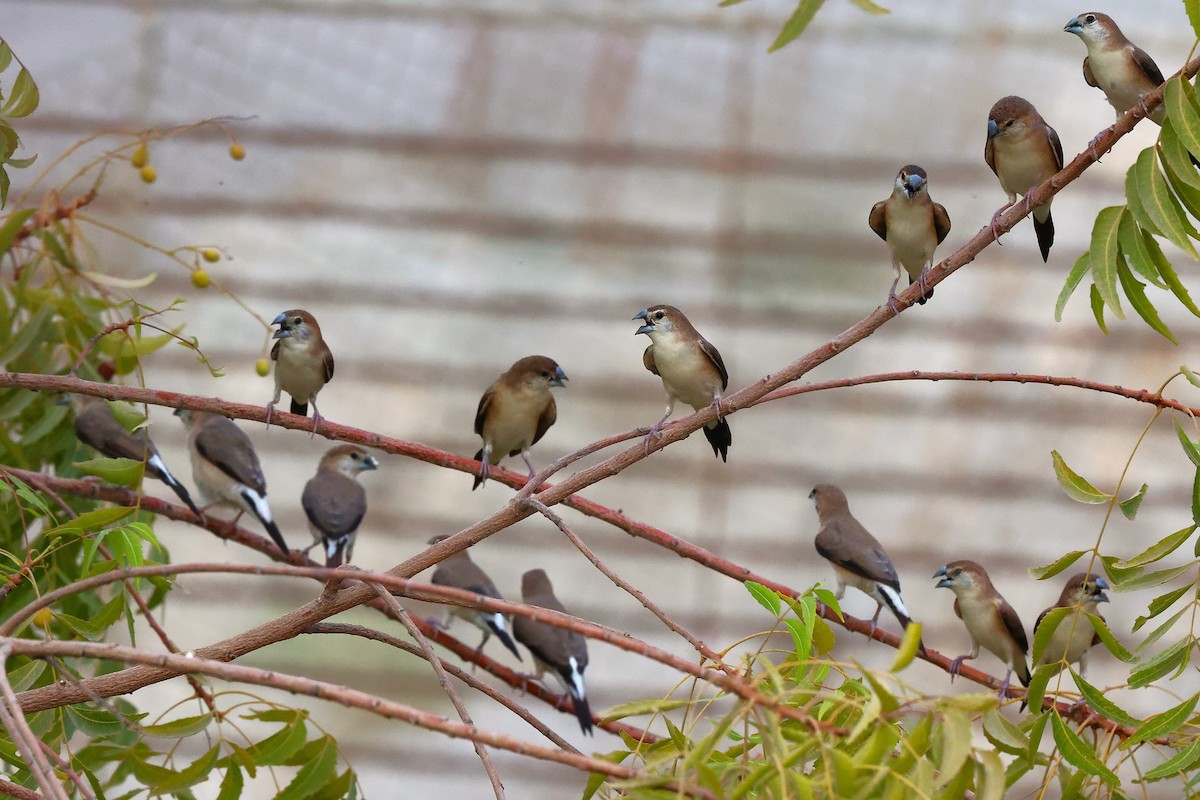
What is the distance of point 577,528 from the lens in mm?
4629

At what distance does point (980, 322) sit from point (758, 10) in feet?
4.53

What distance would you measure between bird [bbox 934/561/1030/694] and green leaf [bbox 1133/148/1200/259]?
1780 millimetres

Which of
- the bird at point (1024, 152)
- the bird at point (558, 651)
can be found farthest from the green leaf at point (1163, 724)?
the bird at point (558, 651)

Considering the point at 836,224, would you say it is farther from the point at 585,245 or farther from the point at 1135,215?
the point at 1135,215

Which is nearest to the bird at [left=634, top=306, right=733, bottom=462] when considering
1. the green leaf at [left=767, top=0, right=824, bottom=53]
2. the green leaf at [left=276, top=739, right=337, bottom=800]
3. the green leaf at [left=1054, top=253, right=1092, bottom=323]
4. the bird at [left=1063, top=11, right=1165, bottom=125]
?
the bird at [left=1063, top=11, right=1165, bottom=125]

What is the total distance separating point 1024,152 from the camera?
90.7 inches

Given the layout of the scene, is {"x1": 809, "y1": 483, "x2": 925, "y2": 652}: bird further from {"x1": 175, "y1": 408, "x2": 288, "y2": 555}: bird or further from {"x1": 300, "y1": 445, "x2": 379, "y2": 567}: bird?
{"x1": 175, "y1": 408, "x2": 288, "y2": 555}: bird

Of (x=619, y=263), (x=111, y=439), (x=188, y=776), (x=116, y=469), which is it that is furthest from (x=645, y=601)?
(x=619, y=263)

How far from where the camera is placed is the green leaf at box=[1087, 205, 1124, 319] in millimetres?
1470

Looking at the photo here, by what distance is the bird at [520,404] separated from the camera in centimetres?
286

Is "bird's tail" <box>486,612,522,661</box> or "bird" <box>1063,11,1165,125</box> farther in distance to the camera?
"bird's tail" <box>486,612,522,661</box>

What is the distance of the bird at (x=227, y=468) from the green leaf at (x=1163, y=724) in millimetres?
2051

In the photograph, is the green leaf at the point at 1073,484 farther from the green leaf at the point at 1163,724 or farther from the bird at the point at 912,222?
the bird at the point at 912,222

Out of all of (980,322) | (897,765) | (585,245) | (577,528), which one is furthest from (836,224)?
(897,765)
